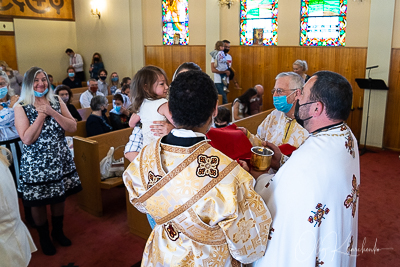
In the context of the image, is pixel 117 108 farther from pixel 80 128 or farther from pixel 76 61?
pixel 76 61

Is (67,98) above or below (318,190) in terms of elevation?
below

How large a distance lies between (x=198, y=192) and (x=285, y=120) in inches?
66.0

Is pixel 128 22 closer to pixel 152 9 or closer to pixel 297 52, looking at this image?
pixel 152 9

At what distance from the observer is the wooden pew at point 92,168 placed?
424cm

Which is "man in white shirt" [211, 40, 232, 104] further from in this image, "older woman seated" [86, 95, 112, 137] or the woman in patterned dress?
the woman in patterned dress

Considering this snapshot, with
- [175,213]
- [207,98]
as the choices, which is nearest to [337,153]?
[207,98]

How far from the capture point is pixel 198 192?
1.47m

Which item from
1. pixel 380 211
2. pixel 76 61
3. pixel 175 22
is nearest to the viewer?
pixel 380 211

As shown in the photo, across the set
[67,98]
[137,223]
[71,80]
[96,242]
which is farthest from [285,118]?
[71,80]

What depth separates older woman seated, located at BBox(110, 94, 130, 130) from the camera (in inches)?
219

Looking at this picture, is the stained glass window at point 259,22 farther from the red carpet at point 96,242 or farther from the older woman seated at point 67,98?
the red carpet at point 96,242

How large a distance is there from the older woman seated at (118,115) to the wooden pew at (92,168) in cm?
98

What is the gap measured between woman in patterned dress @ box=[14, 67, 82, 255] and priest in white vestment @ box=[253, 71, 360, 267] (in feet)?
7.35

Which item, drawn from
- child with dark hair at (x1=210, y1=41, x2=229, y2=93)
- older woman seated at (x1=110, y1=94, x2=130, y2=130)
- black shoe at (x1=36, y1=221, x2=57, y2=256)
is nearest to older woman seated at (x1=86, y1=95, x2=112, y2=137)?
older woman seated at (x1=110, y1=94, x2=130, y2=130)
